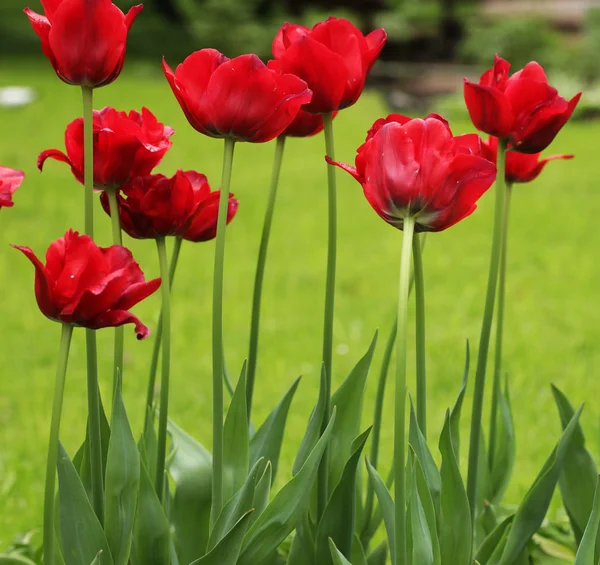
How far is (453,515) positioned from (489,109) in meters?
0.53

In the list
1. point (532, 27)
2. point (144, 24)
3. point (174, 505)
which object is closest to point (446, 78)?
point (532, 27)

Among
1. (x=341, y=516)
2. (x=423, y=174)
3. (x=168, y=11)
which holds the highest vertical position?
(x=168, y=11)

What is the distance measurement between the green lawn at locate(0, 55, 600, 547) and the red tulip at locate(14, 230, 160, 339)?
1179mm

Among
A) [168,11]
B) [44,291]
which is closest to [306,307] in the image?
[44,291]

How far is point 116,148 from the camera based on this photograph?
1237 millimetres

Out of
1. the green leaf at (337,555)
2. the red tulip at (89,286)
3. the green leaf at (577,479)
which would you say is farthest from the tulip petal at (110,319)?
the green leaf at (577,479)

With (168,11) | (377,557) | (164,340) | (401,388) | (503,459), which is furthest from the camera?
(168,11)

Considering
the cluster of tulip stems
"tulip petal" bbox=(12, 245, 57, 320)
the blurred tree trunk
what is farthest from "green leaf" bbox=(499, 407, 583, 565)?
the blurred tree trunk

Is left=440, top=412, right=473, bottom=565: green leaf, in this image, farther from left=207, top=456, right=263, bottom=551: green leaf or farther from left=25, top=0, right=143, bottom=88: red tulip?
left=25, top=0, right=143, bottom=88: red tulip

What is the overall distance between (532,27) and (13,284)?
10.5 metres

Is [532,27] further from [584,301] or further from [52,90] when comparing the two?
[584,301]

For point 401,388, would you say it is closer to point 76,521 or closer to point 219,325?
point 219,325

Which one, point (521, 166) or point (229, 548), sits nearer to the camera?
point (229, 548)

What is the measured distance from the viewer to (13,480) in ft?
8.16
